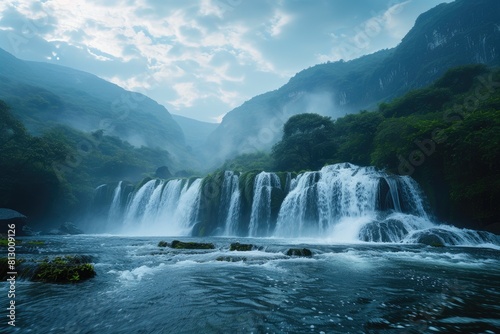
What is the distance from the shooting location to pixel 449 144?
70.1 ft

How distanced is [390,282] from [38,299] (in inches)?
366

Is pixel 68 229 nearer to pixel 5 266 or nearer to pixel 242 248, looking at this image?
pixel 5 266

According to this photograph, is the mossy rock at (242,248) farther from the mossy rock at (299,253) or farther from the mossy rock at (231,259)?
the mossy rock at (231,259)

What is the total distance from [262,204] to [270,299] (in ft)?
78.9

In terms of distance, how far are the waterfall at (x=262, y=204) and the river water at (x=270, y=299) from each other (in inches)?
750

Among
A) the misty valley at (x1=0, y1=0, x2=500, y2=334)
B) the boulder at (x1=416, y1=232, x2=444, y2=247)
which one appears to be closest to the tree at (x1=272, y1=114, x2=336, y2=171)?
the misty valley at (x1=0, y1=0, x2=500, y2=334)

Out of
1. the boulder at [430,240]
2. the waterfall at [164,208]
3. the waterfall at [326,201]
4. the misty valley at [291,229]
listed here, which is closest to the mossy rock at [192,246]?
the misty valley at [291,229]

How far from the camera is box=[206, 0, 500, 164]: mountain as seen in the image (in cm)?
7431

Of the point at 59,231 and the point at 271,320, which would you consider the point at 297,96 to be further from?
the point at 271,320

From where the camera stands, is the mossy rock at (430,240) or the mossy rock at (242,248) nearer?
the mossy rock at (242,248)

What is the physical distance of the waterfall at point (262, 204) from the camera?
2942cm

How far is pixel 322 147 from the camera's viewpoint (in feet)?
144

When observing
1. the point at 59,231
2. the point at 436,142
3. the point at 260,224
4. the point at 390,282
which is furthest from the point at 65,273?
the point at 59,231

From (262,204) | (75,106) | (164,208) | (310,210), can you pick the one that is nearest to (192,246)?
(310,210)
